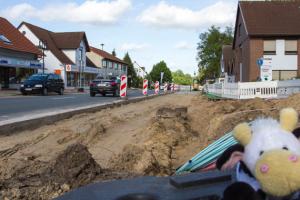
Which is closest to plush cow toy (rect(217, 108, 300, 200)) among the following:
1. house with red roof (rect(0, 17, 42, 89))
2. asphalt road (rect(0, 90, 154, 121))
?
asphalt road (rect(0, 90, 154, 121))

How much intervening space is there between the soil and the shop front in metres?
35.3

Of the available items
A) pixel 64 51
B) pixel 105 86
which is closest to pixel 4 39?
pixel 105 86

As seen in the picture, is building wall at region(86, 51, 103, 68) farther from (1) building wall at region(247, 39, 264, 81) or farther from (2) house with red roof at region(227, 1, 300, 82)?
(1) building wall at region(247, 39, 264, 81)

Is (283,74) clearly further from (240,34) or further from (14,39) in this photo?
(14,39)

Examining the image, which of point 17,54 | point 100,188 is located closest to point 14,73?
point 17,54

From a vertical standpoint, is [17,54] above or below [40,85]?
above

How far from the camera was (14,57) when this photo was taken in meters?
48.3

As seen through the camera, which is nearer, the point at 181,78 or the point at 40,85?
the point at 40,85

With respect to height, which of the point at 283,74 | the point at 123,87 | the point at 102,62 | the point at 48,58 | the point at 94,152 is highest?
the point at 102,62

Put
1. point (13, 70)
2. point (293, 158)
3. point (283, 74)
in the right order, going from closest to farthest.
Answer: point (293, 158) → point (283, 74) → point (13, 70)

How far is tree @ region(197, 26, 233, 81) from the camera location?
80.7 m

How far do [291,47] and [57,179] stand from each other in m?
39.3

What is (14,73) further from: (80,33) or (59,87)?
(80,33)

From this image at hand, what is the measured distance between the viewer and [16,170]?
577 centimetres
